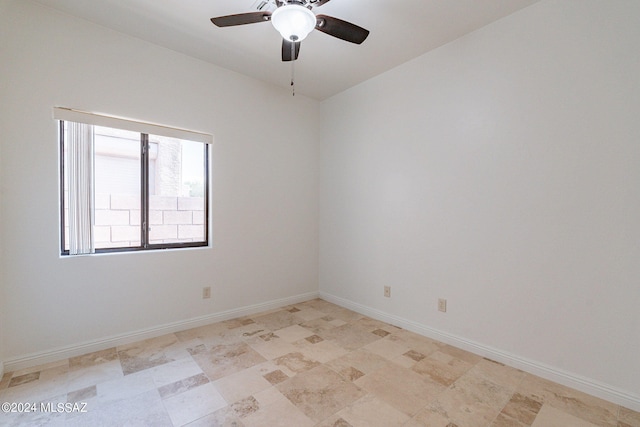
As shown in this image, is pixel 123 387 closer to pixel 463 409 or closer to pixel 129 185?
pixel 129 185

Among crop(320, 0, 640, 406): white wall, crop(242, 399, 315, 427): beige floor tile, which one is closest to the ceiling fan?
crop(320, 0, 640, 406): white wall

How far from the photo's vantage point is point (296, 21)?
1637mm

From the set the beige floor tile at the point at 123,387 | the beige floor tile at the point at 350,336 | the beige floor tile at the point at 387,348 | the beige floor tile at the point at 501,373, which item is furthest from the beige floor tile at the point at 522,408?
the beige floor tile at the point at 123,387

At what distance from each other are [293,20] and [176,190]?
205 cm

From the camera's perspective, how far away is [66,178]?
2.32 m

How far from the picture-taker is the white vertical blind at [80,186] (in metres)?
2.32

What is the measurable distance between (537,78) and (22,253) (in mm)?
4020

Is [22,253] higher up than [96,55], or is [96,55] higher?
[96,55]

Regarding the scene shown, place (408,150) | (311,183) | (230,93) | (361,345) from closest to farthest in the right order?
(361,345), (408,150), (230,93), (311,183)

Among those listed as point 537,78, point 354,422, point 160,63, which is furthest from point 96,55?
point 537,78

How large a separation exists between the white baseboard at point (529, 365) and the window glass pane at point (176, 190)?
2260 millimetres

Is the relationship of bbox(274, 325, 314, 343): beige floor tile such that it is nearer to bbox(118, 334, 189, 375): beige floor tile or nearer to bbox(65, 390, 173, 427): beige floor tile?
bbox(118, 334, 189, 375): beige floor tile

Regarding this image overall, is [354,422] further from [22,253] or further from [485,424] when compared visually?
[22,253]

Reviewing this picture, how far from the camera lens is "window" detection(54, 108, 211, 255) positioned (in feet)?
7.67
